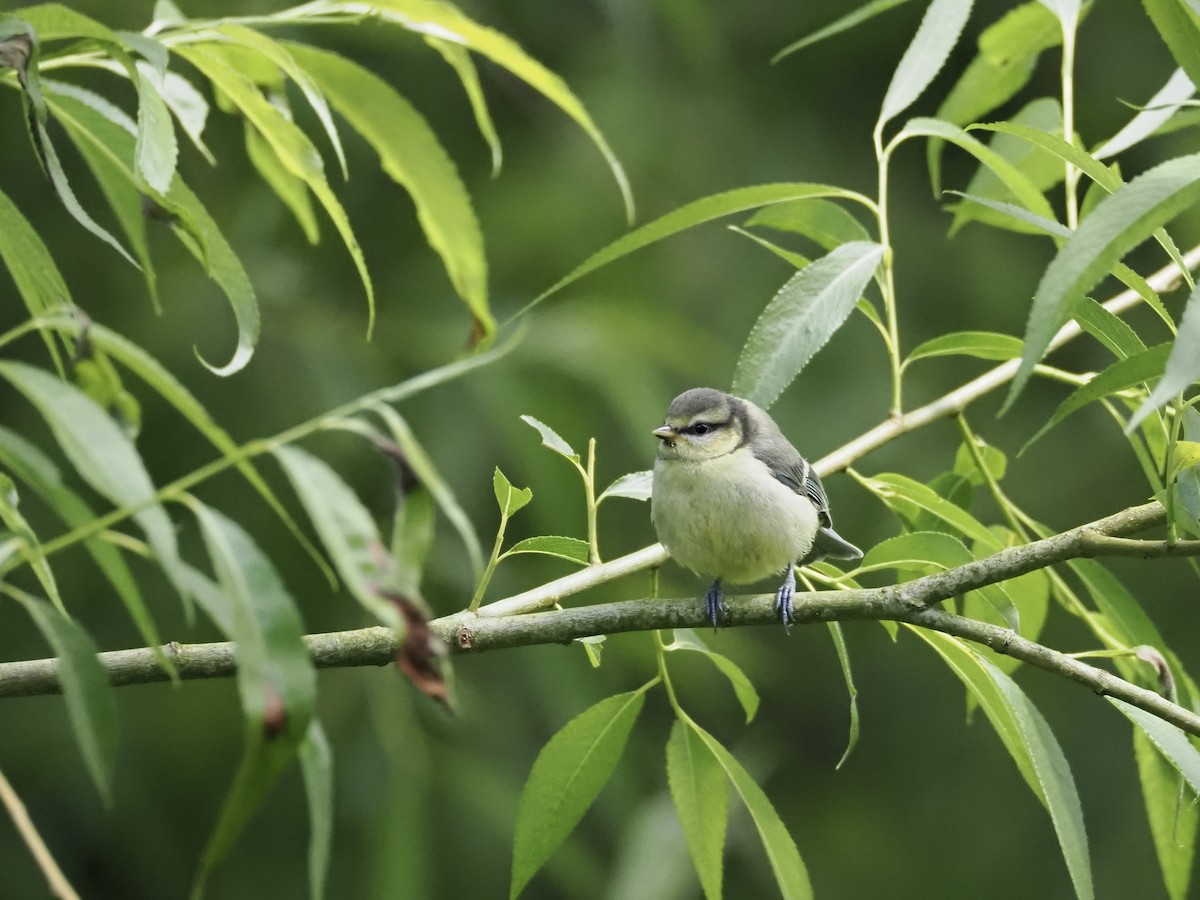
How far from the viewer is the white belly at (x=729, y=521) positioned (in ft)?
8.22

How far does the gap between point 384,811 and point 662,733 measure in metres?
1.77

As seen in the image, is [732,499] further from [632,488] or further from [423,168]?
[423,168]

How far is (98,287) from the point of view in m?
4.26

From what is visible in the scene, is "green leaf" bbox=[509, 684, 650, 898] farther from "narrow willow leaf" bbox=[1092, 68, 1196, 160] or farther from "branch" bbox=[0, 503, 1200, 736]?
"narrow willow leaf" bbox=[1092, 68, 1196, 160]

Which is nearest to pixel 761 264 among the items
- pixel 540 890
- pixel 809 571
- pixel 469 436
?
pixel 469 436

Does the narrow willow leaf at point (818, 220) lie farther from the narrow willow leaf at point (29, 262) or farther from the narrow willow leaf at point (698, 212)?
the narrow willow leaf at point (29, 262)

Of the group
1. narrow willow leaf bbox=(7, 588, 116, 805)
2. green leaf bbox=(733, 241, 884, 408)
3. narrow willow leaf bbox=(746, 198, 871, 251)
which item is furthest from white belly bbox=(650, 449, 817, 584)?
narrow willow leaf bbox=(7, 588, 116, 805)

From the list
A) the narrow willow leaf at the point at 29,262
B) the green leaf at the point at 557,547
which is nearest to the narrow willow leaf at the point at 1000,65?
the green leaf at the point at 557,547

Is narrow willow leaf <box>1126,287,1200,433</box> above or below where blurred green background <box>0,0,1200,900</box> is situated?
above

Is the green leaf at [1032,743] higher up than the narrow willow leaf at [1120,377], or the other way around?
the narrow willow leaf at [1120,377]

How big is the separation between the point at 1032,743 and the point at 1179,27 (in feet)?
2.63

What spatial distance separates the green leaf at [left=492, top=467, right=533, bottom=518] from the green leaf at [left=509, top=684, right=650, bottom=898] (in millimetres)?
273

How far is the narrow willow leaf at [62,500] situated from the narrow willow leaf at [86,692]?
5cm

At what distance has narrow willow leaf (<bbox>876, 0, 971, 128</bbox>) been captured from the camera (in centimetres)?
200
